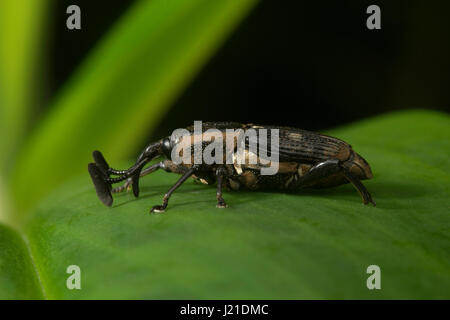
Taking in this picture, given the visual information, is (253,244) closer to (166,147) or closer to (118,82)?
(166,147)

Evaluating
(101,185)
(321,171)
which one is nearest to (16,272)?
(101,185)

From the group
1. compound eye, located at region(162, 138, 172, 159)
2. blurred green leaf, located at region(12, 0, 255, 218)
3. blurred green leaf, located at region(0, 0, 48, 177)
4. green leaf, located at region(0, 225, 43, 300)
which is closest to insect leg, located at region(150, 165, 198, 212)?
compound eye, located at region(162, 138, 172, 159)

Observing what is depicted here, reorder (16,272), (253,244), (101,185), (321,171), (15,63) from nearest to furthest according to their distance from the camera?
1. (253,244)
2. (16,272)
3. (101,185)
4. (321,171)
5. (15,63)

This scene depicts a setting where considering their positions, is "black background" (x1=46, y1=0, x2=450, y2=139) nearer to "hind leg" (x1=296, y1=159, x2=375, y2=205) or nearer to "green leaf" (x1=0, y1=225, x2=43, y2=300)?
"hind leg" (x1=296, y1=159, x2=375, y2=205)

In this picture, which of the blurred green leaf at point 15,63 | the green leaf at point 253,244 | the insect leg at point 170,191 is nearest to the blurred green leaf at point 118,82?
the blurred green leaf at point 15,63

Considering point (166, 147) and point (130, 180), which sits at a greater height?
point (166, 147)
